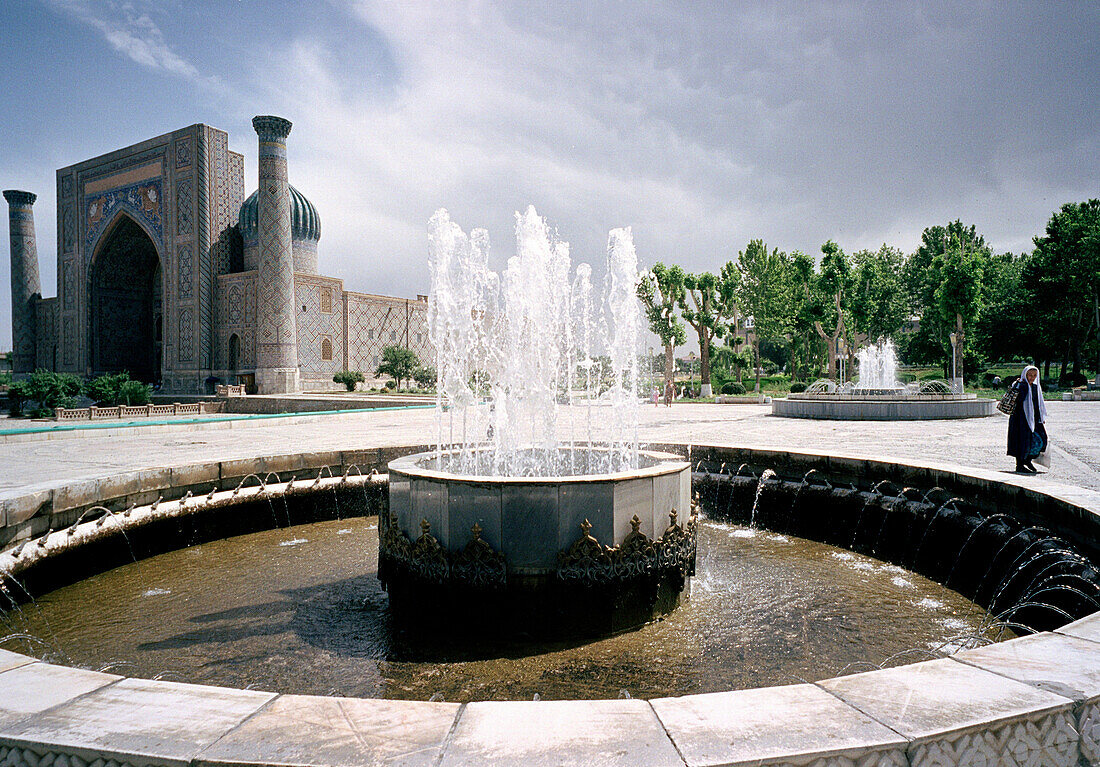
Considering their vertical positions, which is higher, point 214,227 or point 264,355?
point 214,227

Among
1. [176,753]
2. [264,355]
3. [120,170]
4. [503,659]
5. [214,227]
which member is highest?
[120,170]

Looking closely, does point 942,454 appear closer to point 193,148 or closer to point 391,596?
point 391,596

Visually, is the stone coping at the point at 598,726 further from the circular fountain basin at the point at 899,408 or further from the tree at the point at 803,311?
the tree at the point at 803,311

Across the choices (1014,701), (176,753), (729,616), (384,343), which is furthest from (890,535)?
(384,343)

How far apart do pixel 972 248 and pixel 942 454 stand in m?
41.6

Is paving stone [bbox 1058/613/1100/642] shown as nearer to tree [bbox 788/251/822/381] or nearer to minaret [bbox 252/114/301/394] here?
tree [bbox 788/251/822/381]

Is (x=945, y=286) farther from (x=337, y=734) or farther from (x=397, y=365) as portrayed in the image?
(x=337, y=734)

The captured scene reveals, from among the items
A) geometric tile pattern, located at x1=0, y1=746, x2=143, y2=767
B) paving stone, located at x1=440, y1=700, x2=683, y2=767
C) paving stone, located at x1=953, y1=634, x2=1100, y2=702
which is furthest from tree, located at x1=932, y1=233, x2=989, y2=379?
geometric tile pattern, located at x1=0, y1=746, x2=143, y2=767

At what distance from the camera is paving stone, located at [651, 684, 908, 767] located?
150 centimetres

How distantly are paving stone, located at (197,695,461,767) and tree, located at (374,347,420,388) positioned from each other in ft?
124

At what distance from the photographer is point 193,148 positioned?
105 ft

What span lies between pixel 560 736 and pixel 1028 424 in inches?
235

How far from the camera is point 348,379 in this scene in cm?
3562

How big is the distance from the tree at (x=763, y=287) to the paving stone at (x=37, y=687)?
35.7 metres
